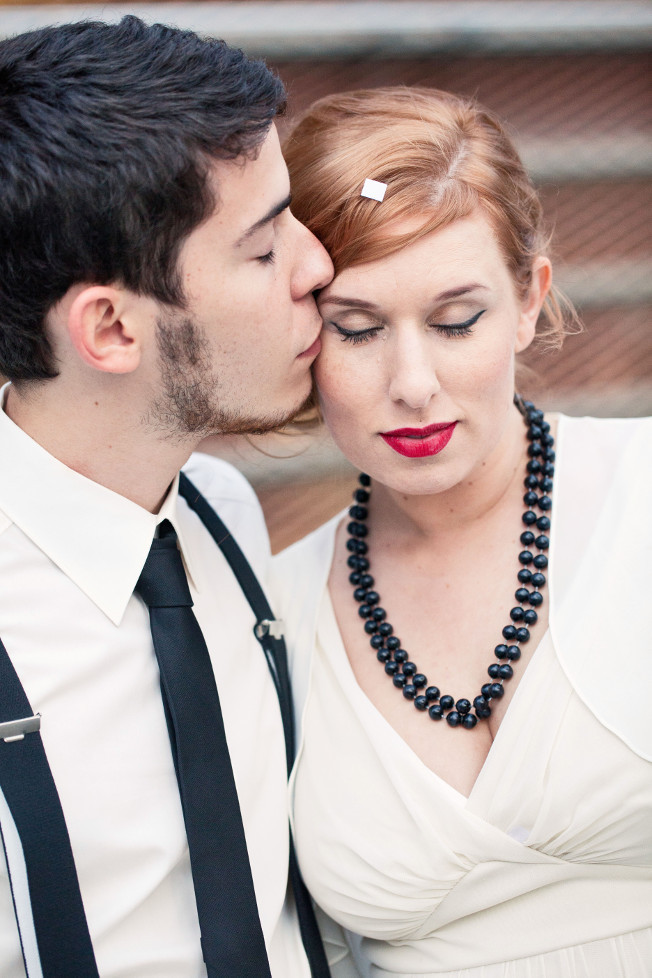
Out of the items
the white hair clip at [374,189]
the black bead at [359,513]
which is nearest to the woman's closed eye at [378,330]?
the white hair clip at [374,189]

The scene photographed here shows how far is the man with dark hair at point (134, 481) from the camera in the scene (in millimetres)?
1421

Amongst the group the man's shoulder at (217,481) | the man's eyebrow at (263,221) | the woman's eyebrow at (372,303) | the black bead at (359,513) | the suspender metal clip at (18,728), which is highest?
the man's eyebrow at (263,221)

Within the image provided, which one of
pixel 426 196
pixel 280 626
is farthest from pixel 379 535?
pixel 426 196

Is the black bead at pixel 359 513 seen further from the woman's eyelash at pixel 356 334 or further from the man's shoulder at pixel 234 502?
→ the woman's eyelash at pixel 356 334

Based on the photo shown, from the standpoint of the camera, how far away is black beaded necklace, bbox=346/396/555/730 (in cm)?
168

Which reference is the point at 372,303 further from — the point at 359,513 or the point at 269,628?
the point at 269,628

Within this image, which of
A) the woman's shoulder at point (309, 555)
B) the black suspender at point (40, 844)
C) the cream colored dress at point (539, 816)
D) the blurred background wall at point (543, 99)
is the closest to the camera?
the black suspender at point (40, 844)

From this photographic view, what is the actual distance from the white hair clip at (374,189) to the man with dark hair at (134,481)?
132 millimetres

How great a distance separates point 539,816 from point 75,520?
0.94m

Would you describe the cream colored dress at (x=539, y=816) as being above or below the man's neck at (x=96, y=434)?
below

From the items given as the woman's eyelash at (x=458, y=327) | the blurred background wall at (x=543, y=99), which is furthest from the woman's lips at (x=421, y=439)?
the blurred background wall at (x=543, y=99)

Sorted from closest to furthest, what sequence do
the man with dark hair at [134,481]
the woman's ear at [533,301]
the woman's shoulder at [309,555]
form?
the man with dark hair at [134,481]
the woman's ear at [533,301]
the woman's shoulder at [309,555]

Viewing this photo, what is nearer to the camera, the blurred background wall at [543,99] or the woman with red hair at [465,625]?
the woman with red hair at [465,625]

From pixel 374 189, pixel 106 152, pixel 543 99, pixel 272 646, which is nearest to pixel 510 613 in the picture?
pixel 272 646
